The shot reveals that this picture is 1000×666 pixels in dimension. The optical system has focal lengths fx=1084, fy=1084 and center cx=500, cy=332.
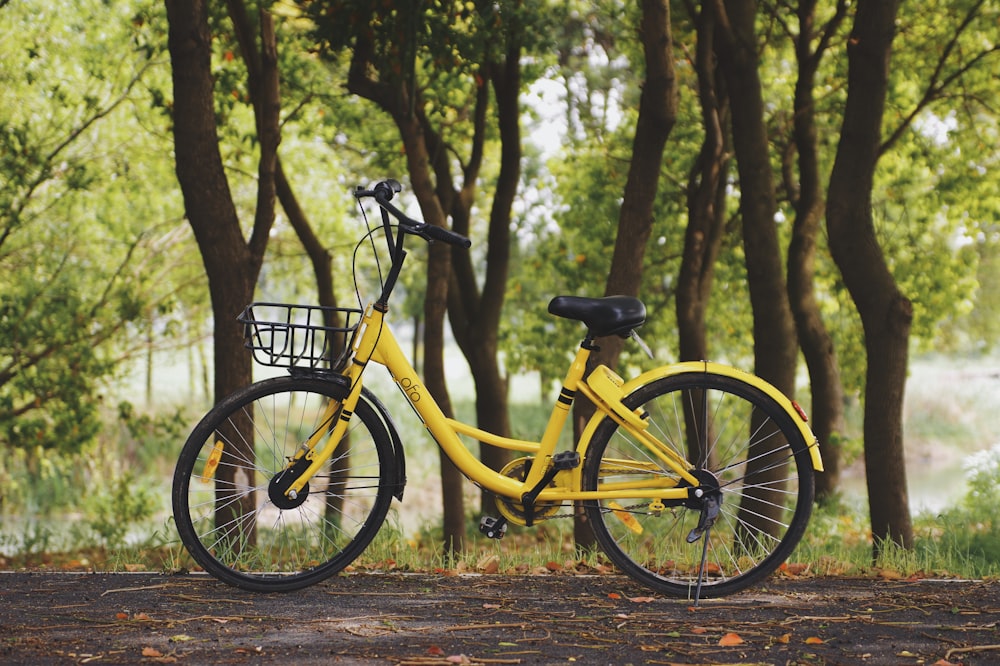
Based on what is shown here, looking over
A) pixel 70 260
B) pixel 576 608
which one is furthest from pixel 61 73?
pixel 576 608

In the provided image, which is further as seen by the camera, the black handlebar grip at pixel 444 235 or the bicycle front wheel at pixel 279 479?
the bicycle front wheel at pixel 279 479

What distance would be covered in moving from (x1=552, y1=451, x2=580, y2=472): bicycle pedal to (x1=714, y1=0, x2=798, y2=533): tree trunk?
3.45 metres

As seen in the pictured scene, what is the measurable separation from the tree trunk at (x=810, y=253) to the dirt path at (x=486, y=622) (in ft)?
17.3

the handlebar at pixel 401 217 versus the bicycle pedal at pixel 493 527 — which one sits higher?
the handlebar at pixel 401 217

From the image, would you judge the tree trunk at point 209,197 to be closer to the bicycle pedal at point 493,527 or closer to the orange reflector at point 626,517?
the bicycle pedal at point 493,527

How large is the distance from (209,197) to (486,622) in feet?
10.5

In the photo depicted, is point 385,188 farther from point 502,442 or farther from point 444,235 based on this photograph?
point 502,442

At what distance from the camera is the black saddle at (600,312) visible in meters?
4.00

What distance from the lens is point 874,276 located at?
6.66 metres

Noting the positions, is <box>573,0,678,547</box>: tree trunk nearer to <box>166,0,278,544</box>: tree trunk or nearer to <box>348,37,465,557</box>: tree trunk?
<box>348,37,465,557</box>: tree trunk

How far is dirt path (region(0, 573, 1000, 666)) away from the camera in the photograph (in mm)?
3328

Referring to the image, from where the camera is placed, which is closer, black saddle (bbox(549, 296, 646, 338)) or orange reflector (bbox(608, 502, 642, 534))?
black saddle (bbox(549, 296, 646, 338))

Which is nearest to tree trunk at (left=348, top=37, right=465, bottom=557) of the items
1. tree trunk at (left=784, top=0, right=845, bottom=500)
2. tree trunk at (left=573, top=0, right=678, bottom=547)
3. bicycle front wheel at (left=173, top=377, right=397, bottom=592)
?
tree trunk at (left=573, top=0, right=678, bottom=547)

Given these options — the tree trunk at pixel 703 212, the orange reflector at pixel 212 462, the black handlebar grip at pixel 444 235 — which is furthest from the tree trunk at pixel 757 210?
the orange reflector at pixel 212 462
